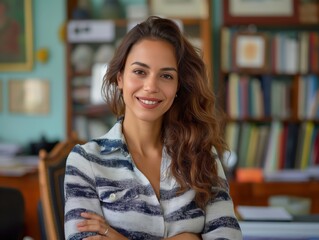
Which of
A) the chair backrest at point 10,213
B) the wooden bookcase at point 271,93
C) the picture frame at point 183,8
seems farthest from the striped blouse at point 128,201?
the picture frame at point 183,8

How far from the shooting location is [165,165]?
142cm

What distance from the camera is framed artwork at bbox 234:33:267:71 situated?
295cm

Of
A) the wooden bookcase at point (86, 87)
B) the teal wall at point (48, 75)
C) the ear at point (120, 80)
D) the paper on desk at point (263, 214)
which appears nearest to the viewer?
the ear at point (120, 80)

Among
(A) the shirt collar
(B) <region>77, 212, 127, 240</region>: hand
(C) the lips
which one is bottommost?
(B) <region>77, 212, 127, 240</region>: hand

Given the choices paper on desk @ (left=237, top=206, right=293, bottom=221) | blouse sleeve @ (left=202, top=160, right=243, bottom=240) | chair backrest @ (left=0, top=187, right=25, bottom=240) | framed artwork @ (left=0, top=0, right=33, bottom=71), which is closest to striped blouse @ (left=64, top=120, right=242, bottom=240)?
blouse sleeve @ (left=202, top=160, right=243, bottom=240)

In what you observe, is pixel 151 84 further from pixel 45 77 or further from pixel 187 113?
pixel 45 77

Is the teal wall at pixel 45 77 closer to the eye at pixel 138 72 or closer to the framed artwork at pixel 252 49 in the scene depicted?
the framed artwork at pixel 252 49

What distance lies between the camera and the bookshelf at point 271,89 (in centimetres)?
295

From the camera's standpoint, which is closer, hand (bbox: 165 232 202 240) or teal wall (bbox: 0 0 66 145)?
hand (bbox: 165 232 202 240)

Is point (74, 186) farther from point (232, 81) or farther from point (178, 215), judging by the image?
point (232, 81)

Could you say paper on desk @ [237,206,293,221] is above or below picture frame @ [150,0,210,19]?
below

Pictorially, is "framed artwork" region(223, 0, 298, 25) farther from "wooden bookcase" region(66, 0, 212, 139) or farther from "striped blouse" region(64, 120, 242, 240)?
"striped blouse" region(64, 120, 242, 240)

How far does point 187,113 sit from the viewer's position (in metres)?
1.53

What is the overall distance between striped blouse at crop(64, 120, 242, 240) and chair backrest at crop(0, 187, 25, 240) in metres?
0.39
